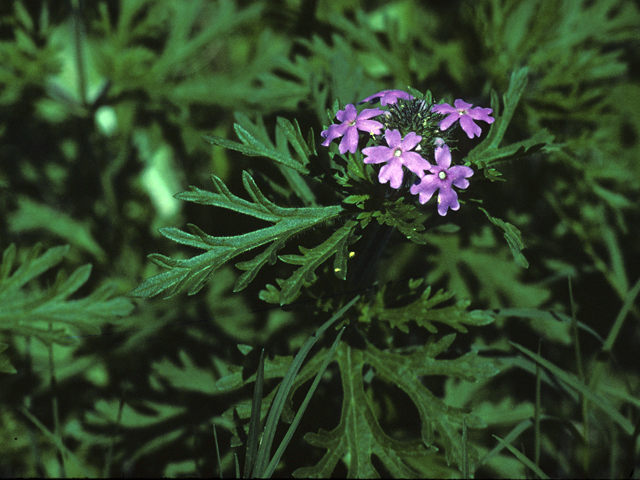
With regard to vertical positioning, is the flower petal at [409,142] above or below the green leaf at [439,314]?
above

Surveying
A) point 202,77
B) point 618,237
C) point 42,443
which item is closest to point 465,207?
point 618,237

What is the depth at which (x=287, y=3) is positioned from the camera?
3.46 m

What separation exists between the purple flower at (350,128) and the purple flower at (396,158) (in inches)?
2.4

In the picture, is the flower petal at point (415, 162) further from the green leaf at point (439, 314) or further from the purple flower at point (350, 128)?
the green leaf at point (439, 314)

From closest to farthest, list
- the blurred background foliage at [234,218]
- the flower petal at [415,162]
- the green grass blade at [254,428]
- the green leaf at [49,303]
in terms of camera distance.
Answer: the flower petal at [415,162], the green grass blade at [254,428], the green leaf at [49,303], the blurred background foliage at [234,218]

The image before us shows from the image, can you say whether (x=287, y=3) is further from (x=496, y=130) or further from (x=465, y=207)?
(x=496, y=130)

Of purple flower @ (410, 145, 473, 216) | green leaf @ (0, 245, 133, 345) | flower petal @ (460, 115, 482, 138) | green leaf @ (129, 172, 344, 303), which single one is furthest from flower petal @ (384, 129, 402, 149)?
green leaf @ (0, 245, 133, 345)

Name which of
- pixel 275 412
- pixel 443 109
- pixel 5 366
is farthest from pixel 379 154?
pixel 5 366

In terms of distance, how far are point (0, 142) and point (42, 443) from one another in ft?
6.49

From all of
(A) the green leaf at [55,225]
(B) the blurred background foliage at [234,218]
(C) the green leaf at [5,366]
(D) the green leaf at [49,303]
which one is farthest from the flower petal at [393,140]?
(A) the green leaf at [55,225]

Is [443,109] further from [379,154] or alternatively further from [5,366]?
[5,366]

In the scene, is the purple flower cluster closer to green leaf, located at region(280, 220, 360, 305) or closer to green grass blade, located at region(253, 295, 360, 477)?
green leaf, located at region(280, 220, 360, 305)

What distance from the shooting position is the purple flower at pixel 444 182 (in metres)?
1.45

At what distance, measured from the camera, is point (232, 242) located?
1.62 metres
